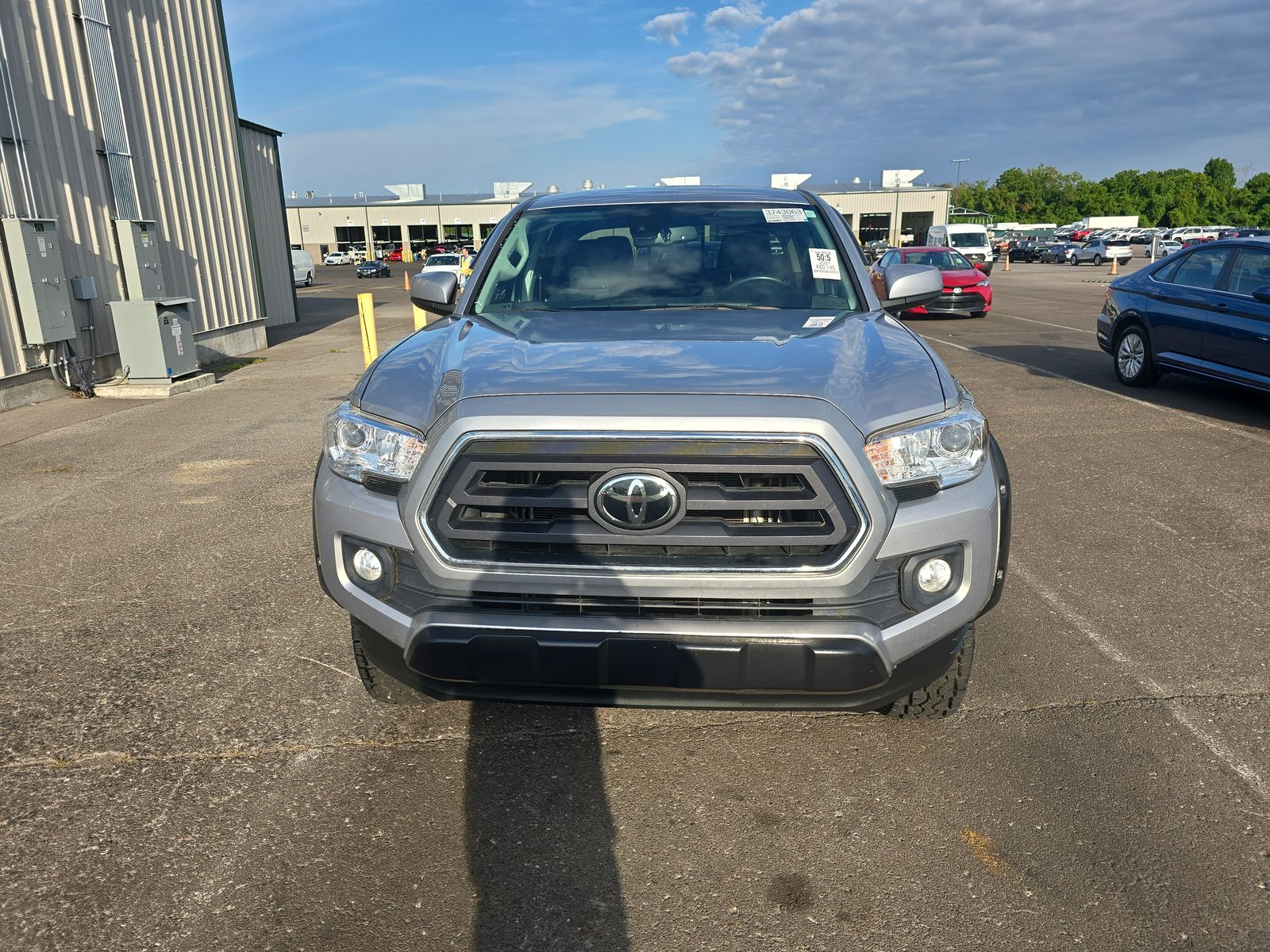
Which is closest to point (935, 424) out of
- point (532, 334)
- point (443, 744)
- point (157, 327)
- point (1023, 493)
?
point (532, 334)

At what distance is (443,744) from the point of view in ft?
10.5

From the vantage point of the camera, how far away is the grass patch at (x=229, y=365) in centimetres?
1331

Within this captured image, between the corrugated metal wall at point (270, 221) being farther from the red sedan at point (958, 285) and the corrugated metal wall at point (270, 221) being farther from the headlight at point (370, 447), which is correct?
the headlight at point (370, 447)

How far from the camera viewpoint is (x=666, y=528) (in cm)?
251

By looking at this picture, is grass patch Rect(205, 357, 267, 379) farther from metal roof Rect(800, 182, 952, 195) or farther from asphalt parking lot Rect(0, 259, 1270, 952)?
metal roof Rect(800, 182, 952, 195)

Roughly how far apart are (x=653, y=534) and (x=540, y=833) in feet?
3.16

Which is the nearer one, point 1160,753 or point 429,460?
point 429,460

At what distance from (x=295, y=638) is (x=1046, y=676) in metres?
3.09

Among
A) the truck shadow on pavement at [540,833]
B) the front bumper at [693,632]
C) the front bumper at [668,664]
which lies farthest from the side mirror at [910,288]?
the truck shadow on pavement at [540,833]

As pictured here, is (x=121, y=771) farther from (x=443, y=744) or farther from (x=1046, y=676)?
(x=1046, y=676)

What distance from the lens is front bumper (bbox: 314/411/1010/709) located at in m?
2.49

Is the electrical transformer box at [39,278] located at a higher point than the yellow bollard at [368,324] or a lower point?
higher

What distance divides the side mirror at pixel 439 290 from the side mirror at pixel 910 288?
189 centimetres

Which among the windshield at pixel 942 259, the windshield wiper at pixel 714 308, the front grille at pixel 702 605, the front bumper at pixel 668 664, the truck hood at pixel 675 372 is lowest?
the front bumper at pixel 668 664
